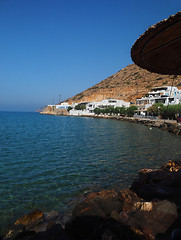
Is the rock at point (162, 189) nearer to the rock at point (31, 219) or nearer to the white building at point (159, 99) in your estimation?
the rock at point (31, 219)

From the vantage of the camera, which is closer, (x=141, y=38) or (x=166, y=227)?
(x=141, y=38)

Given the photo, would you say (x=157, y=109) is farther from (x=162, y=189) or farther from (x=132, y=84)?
(x=132, y=84)

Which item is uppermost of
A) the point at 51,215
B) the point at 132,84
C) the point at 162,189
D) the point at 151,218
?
the point at 132,84

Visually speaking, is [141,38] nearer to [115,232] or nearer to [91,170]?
[115,232]

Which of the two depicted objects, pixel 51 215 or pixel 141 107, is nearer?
pixel 51 215

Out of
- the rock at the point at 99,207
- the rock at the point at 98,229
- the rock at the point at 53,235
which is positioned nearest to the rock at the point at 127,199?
the rock at the point at 99,207

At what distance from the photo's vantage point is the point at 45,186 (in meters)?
8.20

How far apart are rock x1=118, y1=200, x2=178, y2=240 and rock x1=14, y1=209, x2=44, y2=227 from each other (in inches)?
106

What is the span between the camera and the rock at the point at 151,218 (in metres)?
4.19

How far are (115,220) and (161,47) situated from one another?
190 inches

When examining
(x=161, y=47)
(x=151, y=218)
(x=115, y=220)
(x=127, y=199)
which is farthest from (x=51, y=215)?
(x=161, y=47)

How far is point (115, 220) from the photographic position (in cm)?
474

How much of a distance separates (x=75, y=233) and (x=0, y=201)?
411 centimetres

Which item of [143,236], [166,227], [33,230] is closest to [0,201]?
[33,230]
